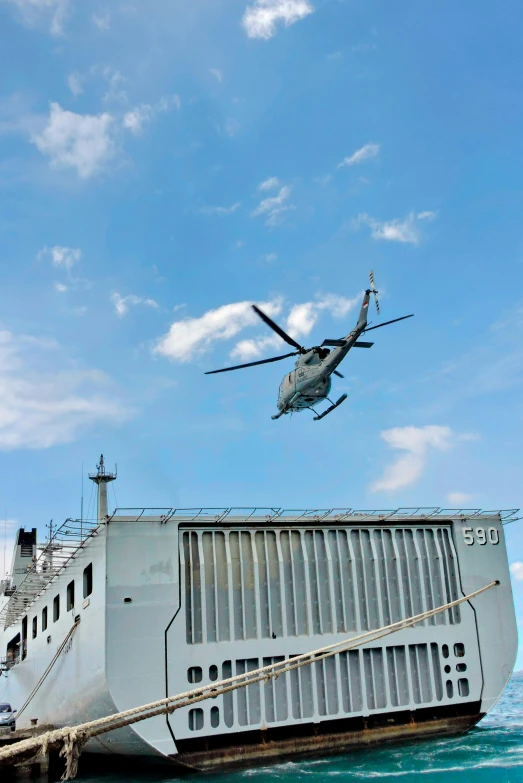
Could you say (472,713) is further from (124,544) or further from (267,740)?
(124,544)

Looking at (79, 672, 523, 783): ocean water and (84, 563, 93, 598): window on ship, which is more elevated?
(84, 563, 93, 598): window on ship

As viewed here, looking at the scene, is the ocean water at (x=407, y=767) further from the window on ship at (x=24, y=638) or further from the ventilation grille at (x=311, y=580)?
the window on ship at (x=24, y=638)

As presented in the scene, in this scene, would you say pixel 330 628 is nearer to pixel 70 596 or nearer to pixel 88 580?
pixel 88 580

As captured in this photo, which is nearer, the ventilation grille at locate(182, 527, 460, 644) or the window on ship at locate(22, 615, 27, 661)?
the ventilation grille at locate(182, 527, 460, 644)

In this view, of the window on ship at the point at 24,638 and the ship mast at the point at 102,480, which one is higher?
the ship mast at the point at 102,480

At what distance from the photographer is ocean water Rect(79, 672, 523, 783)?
2017cm

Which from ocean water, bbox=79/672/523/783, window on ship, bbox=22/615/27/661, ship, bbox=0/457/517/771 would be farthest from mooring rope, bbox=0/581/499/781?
window on ship, bbox=22/615/27/661

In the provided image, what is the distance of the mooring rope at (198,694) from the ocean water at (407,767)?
2.48 m

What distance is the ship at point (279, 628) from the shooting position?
2212 centimetres

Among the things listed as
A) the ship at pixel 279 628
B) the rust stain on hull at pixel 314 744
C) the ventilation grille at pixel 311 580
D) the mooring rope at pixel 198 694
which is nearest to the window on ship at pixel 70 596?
the ship at pixel 279 628

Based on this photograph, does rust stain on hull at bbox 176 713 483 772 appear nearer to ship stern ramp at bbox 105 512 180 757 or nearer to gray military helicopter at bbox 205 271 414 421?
ship stern ramp at bbox 105 512 180 757

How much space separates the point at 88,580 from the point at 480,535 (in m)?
15.7

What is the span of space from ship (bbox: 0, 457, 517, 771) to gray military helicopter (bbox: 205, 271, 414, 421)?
9.93 metres

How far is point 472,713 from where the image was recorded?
83.9ft
